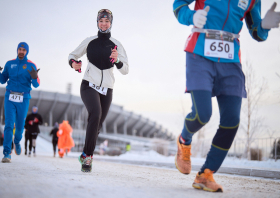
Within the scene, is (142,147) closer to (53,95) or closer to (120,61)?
(120,61)

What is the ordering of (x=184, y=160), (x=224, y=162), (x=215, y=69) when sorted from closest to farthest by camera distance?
(x=215, y=69), (x=184, y=160), (x=224, y=162)

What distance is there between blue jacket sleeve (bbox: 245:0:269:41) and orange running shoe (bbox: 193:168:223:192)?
1544 millimetres

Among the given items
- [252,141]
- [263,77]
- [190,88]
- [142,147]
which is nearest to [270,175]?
[190,88]

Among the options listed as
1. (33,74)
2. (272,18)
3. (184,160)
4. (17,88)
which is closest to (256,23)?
(272,18)

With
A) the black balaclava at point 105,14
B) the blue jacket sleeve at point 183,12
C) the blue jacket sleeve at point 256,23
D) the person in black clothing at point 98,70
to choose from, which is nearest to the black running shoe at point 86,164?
the person in black clothing at point 98,70

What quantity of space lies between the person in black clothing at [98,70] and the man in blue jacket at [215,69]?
5.03ft

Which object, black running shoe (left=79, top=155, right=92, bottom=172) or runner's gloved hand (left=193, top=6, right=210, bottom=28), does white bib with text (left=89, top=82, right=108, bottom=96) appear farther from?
runner's gloved hand (left=193, top=6, right=210, bottom=28)

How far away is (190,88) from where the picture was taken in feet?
8.43

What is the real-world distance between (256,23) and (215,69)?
78cm

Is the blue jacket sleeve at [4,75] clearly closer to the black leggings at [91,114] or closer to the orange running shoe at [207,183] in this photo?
the black leggings at [91,114]

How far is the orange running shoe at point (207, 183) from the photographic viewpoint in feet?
8.25

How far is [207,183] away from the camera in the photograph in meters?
2.57

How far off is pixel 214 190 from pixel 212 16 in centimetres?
170

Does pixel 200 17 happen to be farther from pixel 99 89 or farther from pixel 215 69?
pixel 99 89
